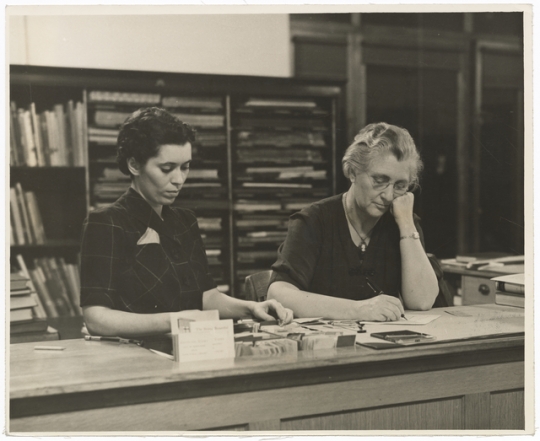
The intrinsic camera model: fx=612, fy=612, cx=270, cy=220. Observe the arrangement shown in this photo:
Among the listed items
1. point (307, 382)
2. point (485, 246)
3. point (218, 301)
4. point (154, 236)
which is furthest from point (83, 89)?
point (485, 246)

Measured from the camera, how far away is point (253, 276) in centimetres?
247

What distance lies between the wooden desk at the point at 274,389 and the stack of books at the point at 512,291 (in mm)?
279

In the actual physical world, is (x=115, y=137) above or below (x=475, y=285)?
above

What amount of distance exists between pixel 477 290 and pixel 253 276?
1262 millimetres

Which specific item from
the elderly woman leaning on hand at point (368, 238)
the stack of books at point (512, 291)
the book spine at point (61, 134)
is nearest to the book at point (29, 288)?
the book spine at point (61, 134)

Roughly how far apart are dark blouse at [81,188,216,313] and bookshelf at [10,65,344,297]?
0.47 m

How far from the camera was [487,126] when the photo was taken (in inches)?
92.5

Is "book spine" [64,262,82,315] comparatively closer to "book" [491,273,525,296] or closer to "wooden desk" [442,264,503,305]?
"book" [491,273,525,296]

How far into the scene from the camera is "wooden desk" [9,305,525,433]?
1449 mm

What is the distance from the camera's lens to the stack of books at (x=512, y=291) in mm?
2174

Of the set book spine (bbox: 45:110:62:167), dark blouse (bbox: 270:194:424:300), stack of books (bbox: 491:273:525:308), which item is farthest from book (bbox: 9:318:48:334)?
stack of books (bbox: 491:273:525:308)

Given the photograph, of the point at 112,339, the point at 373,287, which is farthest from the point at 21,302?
the point at 373,287

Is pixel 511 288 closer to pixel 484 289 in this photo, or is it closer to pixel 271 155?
pixel 484 289

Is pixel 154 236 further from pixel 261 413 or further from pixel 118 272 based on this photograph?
pixel 261 413
